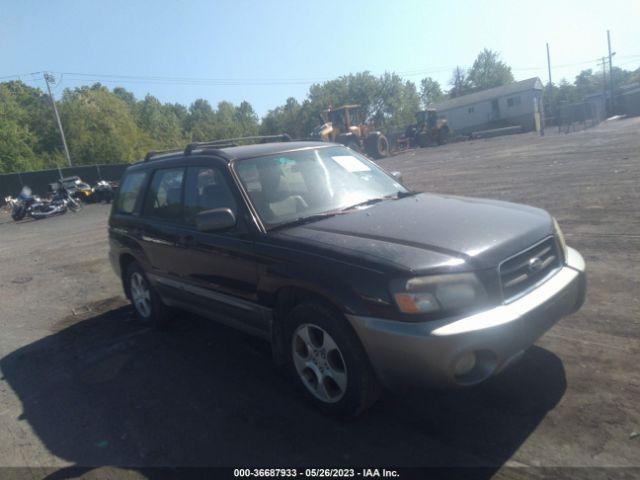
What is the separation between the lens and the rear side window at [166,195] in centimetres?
482

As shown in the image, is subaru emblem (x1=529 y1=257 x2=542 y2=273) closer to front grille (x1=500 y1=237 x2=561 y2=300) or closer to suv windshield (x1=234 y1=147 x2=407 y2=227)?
front grille (x1=500 y1=237 x2=561 y2=300)

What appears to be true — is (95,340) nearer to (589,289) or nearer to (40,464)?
(40,464)

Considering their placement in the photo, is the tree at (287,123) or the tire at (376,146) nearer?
the tire at (376,146)

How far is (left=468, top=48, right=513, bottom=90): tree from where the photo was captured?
10706 cm

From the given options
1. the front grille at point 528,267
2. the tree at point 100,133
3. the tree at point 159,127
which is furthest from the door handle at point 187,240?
the tree at point 159,127

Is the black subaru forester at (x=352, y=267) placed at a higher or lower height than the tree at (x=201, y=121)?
lower

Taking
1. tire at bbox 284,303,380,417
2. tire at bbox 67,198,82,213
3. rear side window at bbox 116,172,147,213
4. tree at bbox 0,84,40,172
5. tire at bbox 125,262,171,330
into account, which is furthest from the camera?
tree at bbox 0,84,40,172

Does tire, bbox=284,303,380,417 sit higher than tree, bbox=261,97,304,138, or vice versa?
tree, bbox=261,97,304,138

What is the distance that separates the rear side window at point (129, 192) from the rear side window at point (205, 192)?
1090mm

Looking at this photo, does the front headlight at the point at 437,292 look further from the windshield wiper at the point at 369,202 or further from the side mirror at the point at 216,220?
the side mirror at the point at 216,220

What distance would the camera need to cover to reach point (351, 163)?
4.75 meters

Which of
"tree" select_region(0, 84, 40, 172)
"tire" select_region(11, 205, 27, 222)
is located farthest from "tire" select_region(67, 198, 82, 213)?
"tree" select_region(0, 84, 40, 172)

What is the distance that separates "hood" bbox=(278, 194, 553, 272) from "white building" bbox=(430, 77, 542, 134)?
168ft

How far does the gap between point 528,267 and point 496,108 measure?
57.7 metres
